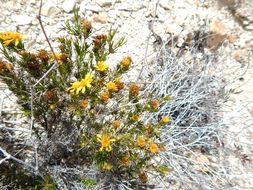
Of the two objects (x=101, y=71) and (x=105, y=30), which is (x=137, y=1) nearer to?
(x=105, y=30)

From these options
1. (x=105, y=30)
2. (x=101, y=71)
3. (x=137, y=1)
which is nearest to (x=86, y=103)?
(x=101, y=71)

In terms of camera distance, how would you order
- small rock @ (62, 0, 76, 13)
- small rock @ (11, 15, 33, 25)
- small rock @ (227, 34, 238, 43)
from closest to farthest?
1. small rock @ (11, 15, 33, 25)
2. small rock @ (62, 0, 76, 13)
3. small rock @ (227, 34, 238, 43)

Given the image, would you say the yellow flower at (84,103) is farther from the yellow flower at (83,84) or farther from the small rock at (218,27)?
the small rock at (218,27)

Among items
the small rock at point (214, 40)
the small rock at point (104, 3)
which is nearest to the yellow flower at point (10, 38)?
the small rock at point (104, 3)

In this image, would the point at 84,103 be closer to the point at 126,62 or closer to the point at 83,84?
the point at 83,84

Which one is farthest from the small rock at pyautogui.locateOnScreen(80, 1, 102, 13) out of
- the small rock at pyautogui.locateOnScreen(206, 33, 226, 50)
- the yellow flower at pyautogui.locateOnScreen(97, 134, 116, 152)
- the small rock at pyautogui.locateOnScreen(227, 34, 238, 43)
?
the yellow flower at pyautogui.locateOnScreen(97, 134, 116, 152)

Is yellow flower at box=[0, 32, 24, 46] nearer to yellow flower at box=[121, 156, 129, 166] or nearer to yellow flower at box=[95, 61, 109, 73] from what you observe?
yellow flower at box=[95, 61, 109, 73]

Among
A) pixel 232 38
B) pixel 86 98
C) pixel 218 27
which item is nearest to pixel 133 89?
pixel 86 98
